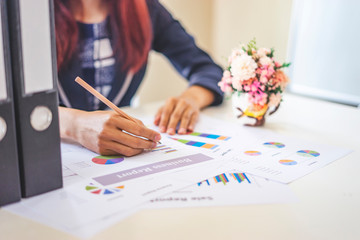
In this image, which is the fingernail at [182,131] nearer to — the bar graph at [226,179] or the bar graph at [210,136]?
the bar graph at [210,136]

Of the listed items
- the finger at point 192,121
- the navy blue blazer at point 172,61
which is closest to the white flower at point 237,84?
the finger at point 192,121

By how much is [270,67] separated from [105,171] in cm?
54

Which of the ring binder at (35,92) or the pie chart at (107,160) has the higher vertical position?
the ring binder at (35,92)

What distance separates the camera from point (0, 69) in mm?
515

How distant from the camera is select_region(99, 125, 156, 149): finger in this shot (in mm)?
785

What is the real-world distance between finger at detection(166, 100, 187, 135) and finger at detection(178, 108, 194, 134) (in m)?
0.01

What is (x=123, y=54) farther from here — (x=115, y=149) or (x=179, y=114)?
(x=115, y=149)

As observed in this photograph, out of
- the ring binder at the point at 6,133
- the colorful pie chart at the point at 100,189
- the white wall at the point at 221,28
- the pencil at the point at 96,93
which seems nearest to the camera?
the ring binder at the point at 6,133

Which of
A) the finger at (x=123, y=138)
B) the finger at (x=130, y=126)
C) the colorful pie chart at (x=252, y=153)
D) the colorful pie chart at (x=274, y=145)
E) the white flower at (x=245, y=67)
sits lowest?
the colorful pie chart at (x=274, y=145)

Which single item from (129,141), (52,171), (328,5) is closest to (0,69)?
(52,171)

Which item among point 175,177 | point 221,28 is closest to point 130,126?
point 175,177

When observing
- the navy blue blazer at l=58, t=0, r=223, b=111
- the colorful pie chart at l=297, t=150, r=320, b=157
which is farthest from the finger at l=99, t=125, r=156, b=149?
the navy blue blazer at l=58, t=0, r=223, b=111

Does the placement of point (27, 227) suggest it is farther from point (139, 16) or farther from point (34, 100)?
point (139, 16)

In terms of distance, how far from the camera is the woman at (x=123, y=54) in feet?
4.05
